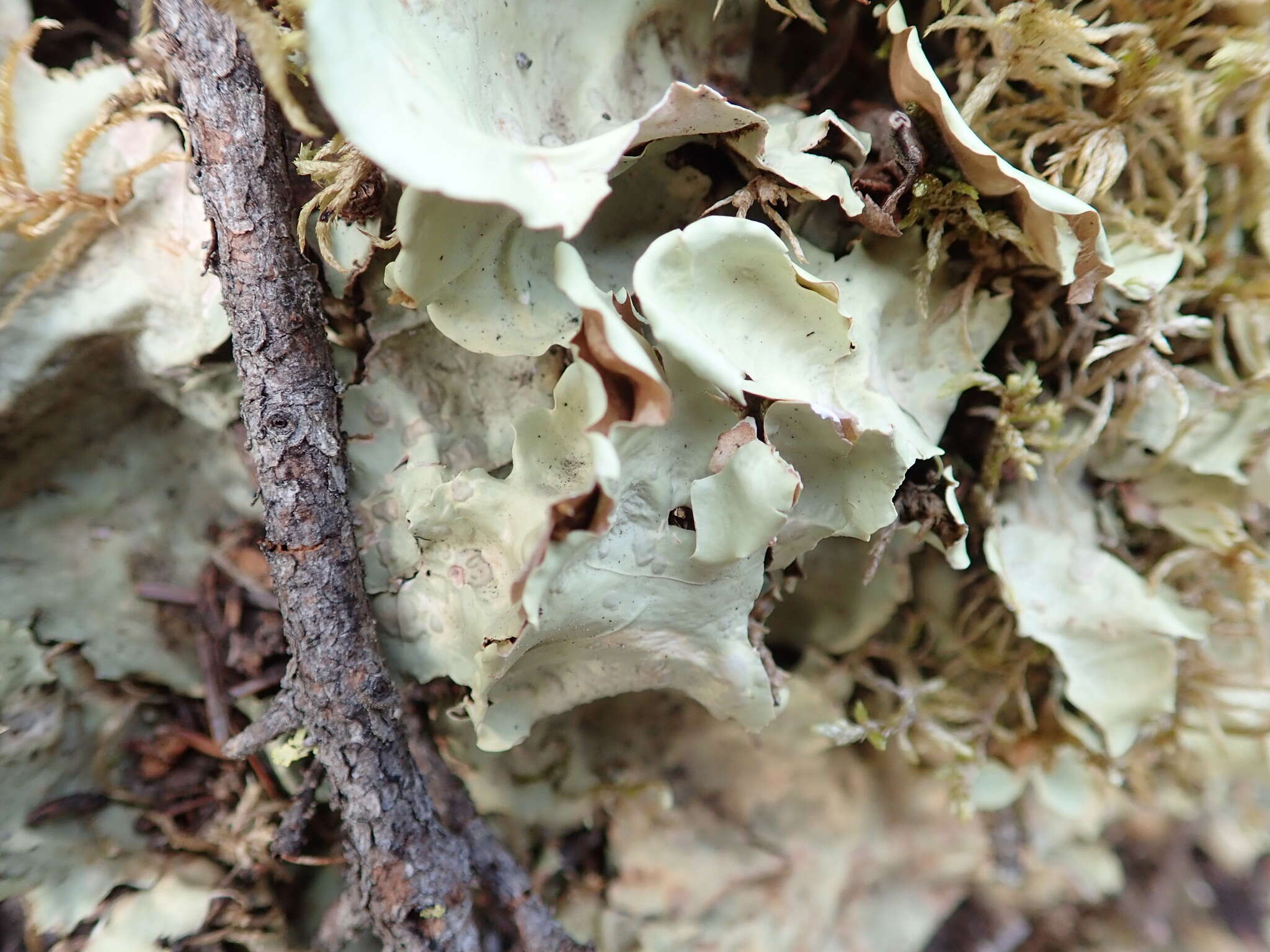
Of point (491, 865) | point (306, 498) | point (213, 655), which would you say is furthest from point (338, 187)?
point (491, 865)

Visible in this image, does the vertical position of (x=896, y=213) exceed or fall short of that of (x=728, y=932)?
it exceeds it

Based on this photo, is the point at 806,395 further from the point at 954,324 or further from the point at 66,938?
the point at 66,938

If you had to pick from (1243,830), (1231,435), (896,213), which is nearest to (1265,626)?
(1231,435)

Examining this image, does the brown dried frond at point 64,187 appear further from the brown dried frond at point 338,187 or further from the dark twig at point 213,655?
the dark twig at point 213,655

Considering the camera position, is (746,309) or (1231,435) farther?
(1231,435)

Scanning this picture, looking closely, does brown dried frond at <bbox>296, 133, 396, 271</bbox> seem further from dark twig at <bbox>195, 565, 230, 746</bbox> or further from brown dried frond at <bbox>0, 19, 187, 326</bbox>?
dark twig at <bbox>195, 565, 230, 746</bbox>

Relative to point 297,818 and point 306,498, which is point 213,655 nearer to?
point 297,818

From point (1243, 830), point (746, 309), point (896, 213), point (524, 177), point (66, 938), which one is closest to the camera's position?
point (524, 177)

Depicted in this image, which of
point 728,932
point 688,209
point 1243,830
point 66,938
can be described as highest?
point 688,209
